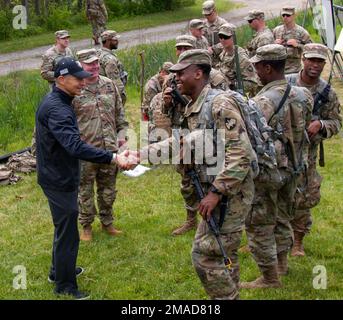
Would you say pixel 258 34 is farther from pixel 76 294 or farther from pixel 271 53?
pixel 76 294

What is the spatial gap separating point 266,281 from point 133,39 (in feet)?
50.4

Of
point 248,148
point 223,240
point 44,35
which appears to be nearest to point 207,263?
point 223,240

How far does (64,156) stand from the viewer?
4.96m

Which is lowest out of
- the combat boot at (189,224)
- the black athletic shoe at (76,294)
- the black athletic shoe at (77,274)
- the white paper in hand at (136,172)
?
the white paper in hand at (136,172)

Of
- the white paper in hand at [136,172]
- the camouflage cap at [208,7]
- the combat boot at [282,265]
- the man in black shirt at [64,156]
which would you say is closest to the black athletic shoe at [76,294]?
the man in black shirt at [64,156]

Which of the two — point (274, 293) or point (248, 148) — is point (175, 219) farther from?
point (248, 148)

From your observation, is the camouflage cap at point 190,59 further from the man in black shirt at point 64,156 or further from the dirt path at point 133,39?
the dirt path at point 133,39

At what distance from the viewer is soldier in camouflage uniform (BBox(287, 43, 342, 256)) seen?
5.36m

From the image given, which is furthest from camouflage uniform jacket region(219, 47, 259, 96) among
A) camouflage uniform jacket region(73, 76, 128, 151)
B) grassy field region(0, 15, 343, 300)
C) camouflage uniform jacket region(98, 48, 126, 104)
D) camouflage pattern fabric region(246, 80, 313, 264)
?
camouflage pattern fabric region(246, 80, 313, 264)

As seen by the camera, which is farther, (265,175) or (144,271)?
(144,271)

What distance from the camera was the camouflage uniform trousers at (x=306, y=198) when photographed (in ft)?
18.1

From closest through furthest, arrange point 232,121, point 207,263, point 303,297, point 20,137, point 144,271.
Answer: point 232,121, point 207,263, point 303,297, point 144,271, point 20,137

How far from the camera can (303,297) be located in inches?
200
